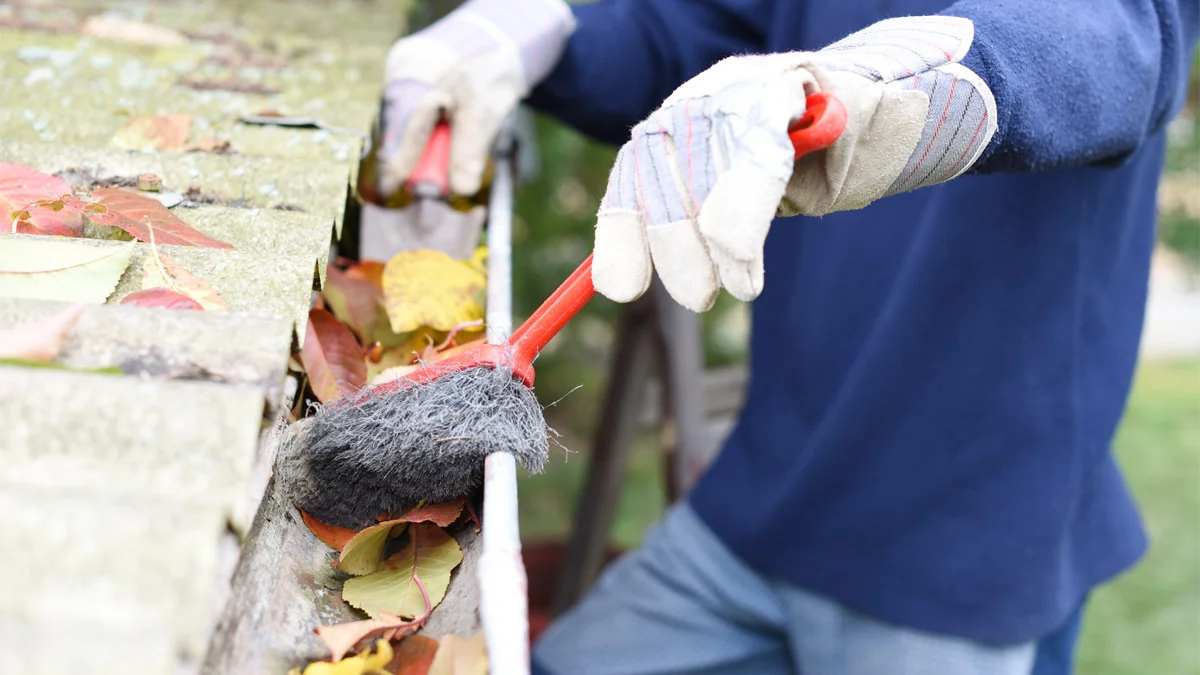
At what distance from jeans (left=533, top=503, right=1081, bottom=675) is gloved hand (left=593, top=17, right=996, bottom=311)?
104cm

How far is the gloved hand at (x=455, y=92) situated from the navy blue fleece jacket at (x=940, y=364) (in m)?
0.24

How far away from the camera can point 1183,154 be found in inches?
148

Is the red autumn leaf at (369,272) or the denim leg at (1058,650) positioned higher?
the red autumn leaf at (369,272)

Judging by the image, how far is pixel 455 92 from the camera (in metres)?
1.62

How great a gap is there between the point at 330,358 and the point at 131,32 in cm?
101

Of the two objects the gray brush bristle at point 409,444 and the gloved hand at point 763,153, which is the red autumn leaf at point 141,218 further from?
the gloved hand at point 763,153

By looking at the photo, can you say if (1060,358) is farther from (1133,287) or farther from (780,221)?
(780,221)

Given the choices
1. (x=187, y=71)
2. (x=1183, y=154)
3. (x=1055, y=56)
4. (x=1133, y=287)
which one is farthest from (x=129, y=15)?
(x=1183, y=154)

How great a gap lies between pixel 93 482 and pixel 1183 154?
4.15m

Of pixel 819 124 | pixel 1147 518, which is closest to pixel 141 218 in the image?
pixel 819 124

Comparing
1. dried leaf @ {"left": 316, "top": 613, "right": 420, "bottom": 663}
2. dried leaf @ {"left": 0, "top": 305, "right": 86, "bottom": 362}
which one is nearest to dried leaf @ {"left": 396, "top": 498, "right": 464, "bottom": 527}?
dried leaf @ {"left": 316, "top": 613, "right": 420, "bottom": 663}

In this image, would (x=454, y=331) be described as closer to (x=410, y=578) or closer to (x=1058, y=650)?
(x=410, y=578)

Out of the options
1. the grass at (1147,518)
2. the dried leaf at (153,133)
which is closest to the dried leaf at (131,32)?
the dried leaf at (153,133)

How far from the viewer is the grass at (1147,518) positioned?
3266 millimetres
